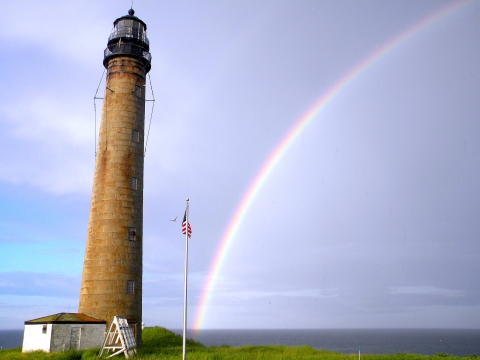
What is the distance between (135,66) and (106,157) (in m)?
8.36

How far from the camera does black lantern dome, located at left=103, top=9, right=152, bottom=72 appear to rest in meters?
37.8

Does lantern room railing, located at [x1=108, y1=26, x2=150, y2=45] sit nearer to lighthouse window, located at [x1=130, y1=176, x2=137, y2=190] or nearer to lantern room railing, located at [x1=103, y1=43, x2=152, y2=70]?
lantern room railing, located at [x1=103, y1=43, x2=152, y2=70]

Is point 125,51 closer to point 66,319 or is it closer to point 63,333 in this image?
point 66,319

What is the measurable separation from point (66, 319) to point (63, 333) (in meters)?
0.98

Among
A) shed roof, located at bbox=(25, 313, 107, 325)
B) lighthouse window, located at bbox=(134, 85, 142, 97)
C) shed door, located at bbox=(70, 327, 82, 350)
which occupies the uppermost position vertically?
lighthouse window, located at bbox=(134, 85, 142, 97)

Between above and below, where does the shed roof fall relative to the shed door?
above

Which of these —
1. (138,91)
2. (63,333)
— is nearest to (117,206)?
(63,333)

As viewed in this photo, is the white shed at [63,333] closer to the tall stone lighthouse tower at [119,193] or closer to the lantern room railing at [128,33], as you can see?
the tall stone lighthouse tower at [119,193]

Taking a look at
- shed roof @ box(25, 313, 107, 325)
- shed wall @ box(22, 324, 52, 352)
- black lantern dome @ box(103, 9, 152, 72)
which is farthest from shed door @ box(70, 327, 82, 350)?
black lantern dome @ box(103, 9, 152, 72)

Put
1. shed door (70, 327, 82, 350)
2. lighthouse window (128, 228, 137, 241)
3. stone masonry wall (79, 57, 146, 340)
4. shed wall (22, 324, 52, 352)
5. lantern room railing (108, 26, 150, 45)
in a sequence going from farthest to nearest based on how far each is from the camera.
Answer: lantern room railing (108, 26, 150, 45)
lighthouse window (128, 228, 137, 241)
stone masonry wall (79, 57, 146, 340)
shed door (70, 327, 82, 350)
shed wall (22, 324, 52, 352)

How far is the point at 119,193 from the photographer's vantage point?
112 ft

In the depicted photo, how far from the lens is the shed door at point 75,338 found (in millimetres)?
29616

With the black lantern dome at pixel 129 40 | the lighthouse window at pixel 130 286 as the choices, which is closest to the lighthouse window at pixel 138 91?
the black lantern dome at pixel 129 40

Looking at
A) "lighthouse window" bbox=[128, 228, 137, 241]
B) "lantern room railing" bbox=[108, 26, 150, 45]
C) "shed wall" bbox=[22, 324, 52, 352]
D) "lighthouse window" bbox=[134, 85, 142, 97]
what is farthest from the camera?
"lantern room railing" bbox=[108, 26, 150, 45]
